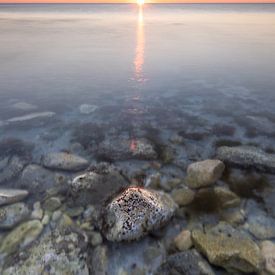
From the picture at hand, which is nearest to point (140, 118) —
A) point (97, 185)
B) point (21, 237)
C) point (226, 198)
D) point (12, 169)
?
point (97, 185)

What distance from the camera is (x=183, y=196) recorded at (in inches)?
263

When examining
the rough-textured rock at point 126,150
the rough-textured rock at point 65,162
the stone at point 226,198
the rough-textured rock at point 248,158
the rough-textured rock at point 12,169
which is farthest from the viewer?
the rough-textured rock at point 126,150

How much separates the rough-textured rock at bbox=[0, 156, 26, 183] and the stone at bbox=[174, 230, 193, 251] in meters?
4.59

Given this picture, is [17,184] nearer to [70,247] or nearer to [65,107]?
[70,247]

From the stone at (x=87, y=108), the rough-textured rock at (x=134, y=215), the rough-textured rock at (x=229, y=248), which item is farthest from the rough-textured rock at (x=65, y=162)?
the stone at (x=87, y=108)

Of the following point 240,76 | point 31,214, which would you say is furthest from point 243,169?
point 240,76

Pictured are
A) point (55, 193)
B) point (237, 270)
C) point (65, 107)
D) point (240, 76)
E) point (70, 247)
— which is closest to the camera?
point (237, 270)

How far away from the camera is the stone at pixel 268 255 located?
16.0ft

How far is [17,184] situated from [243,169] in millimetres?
5894

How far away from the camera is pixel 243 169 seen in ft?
25.4

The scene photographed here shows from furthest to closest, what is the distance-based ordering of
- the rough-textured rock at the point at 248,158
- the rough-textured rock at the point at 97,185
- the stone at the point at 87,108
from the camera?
1. the stone at the point at 87,108
2. the rough-textured rock at the point at 248,158
3. the rough-textured rock at the point at 97,185

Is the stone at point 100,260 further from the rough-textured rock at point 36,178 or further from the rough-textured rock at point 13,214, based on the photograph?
the rough-textured rock at point 36,178

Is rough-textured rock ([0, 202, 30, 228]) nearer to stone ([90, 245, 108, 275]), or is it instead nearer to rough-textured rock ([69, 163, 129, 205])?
rough-textured rock ([69, 163, 129, 205])

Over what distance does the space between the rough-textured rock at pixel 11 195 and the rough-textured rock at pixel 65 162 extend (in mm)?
1269
